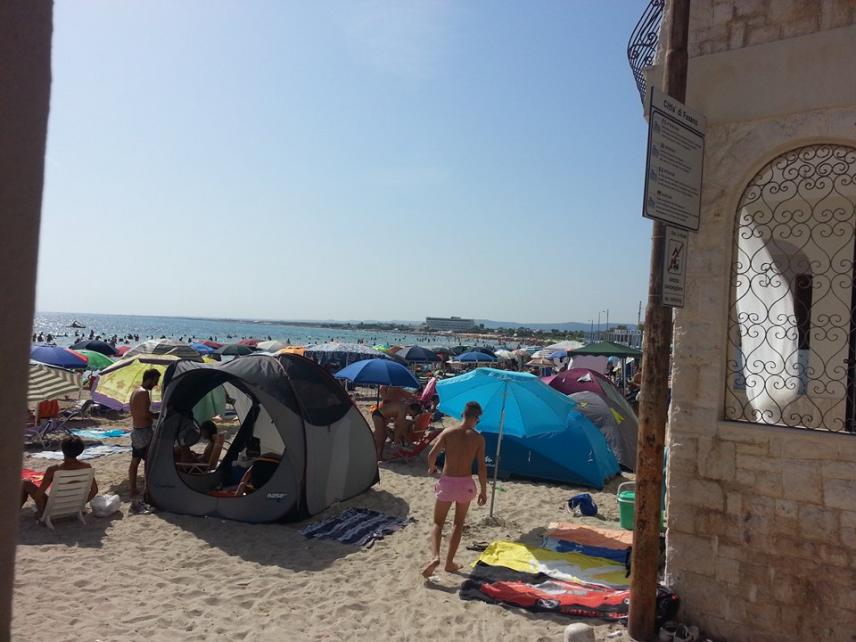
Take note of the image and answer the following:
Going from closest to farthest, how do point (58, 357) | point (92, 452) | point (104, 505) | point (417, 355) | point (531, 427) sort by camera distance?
point (104, 505) < point (531, 427) < point (92, 452) < point (58, 357) < point (417, 355)

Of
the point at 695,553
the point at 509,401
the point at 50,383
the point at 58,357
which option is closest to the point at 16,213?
the point at 695,553

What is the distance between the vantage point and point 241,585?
5.25 m

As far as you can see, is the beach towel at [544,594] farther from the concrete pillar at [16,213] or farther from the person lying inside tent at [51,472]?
the person lying inside tent at [51,472]

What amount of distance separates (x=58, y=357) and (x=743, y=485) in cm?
1537

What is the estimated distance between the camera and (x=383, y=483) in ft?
29.4

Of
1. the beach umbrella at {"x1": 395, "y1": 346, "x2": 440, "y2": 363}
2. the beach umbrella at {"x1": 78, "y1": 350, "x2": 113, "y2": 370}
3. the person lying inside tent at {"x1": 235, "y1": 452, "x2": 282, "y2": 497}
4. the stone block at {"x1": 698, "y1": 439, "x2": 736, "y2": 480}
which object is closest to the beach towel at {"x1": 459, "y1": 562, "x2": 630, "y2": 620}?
the stone block at {"x1": 698, "y1": 439, "x2": 736, "y2": 480}

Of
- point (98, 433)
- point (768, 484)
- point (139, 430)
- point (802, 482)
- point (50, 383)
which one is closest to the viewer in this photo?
point (802, 482)

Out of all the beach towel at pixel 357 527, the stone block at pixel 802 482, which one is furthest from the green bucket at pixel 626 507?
the stone block at pixel 802 482

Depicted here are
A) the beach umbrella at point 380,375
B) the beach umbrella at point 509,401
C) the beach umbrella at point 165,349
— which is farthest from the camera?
the beach umbrella at point 165,349

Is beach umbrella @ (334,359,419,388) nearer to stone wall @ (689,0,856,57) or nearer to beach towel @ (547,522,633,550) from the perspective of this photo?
beach towel @ (547,522,633,550)

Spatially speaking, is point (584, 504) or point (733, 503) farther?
point (584, 504)

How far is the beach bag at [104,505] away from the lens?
22.6 feet

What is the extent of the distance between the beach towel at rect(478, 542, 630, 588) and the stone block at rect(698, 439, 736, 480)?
1611 mm

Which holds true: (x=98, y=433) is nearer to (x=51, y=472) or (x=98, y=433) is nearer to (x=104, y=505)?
(x=104, y=505)
